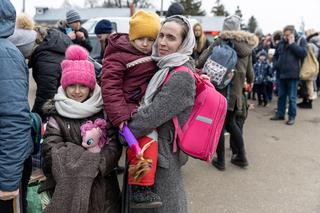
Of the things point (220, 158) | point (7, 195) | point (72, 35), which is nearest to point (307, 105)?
point (220, 158)

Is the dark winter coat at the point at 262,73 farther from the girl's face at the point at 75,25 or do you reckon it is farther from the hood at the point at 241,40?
the girl's face at the point at 75,25

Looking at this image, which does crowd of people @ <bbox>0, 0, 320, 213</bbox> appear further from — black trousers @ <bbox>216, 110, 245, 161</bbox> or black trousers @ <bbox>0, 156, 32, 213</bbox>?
black trousers @ <bbox>216, 110, 245, 161</bbox>

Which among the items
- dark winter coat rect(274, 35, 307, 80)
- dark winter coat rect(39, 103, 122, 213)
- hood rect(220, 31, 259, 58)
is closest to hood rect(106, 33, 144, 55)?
dark winter coat rect(39, 103, 122, 213)

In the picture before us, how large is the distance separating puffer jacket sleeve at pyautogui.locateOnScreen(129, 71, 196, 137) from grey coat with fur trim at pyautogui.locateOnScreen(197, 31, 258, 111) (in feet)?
7.59

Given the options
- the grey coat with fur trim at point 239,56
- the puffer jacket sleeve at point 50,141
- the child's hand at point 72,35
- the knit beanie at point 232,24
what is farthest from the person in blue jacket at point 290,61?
the puffer jacket sleeve at point 50,141

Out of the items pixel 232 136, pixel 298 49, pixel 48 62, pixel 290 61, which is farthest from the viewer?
pixel 290 61

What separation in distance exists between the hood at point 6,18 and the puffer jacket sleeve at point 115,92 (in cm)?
57

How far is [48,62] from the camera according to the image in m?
3.46

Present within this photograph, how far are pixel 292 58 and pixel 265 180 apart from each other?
3452mm

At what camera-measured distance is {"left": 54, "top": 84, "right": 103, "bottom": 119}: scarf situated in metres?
2.17

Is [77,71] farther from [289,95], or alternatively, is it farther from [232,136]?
[289,95]

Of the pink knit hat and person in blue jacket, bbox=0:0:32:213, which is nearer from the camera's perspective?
person in blue jacket, bbox=0:0:32:213

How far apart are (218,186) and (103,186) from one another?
2.43 m

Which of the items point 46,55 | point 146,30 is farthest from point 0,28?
point 46,55
